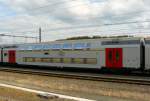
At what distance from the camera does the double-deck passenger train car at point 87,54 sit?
26.5 m

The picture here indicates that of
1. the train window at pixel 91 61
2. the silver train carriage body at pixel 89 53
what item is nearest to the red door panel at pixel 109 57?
the silver train carriage body at pixel 89 53

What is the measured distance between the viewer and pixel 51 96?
12.0 metres

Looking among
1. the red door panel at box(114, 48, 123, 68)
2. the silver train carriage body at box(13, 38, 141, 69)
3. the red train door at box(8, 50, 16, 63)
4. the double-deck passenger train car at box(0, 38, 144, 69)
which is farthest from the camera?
the red train door at box(8, 50, 16, 63)

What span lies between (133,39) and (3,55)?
24232 mm

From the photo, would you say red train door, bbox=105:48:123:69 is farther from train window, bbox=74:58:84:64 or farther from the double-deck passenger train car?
train window, bbox=74:58:84:64

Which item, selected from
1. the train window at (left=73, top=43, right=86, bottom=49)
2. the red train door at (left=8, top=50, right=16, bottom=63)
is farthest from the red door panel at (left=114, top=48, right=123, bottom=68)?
the red train door at (left=8, top=50, right=16, bottom=63)

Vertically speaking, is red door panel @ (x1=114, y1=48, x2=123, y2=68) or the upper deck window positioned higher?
the upper deck window

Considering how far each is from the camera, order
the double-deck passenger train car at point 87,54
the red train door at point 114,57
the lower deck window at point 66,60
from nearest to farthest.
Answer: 1. the double-deck passenger train car at point 87,54
2. the red train door at point 114,57
3. the lower deck window at point 66,60

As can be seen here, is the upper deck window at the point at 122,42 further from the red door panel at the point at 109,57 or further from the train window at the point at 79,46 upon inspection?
the train window at the point at 79,46

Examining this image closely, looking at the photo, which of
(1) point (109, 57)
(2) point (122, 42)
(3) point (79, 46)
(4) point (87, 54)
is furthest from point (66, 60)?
(2) point (122, 42)

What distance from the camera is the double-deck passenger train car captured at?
26.5m

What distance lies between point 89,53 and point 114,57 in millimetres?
3038

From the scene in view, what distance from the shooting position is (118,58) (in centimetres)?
2745

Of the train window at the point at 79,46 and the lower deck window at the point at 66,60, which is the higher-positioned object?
the train window at the point at 79,46
